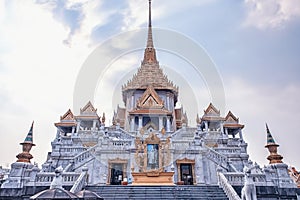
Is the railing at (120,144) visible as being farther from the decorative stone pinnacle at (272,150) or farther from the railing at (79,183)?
the decorative stone pinnacle at (272,150)

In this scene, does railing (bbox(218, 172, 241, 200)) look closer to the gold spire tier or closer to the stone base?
the stone base

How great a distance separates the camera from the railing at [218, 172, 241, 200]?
11.9m

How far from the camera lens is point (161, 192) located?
1361 cm

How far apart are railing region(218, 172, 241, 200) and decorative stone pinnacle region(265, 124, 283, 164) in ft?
11.7

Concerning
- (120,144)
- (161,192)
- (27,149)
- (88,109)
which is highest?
(88,109)

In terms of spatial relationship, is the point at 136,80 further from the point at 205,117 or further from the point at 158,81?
the point at 205,117

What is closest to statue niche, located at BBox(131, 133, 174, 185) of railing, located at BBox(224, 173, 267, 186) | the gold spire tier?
railing, located at BBox(224, 173, 267, 186)

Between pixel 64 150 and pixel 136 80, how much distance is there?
55.7 feet

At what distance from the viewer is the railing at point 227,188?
39.2 ft

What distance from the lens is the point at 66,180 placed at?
46.8 ft

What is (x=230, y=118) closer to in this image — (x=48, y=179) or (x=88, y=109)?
(x=88, y=109)

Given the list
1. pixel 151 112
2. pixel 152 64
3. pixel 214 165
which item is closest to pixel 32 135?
pixel 214 165

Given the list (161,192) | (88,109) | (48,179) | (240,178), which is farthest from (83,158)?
(88,109)

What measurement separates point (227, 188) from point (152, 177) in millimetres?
5014
